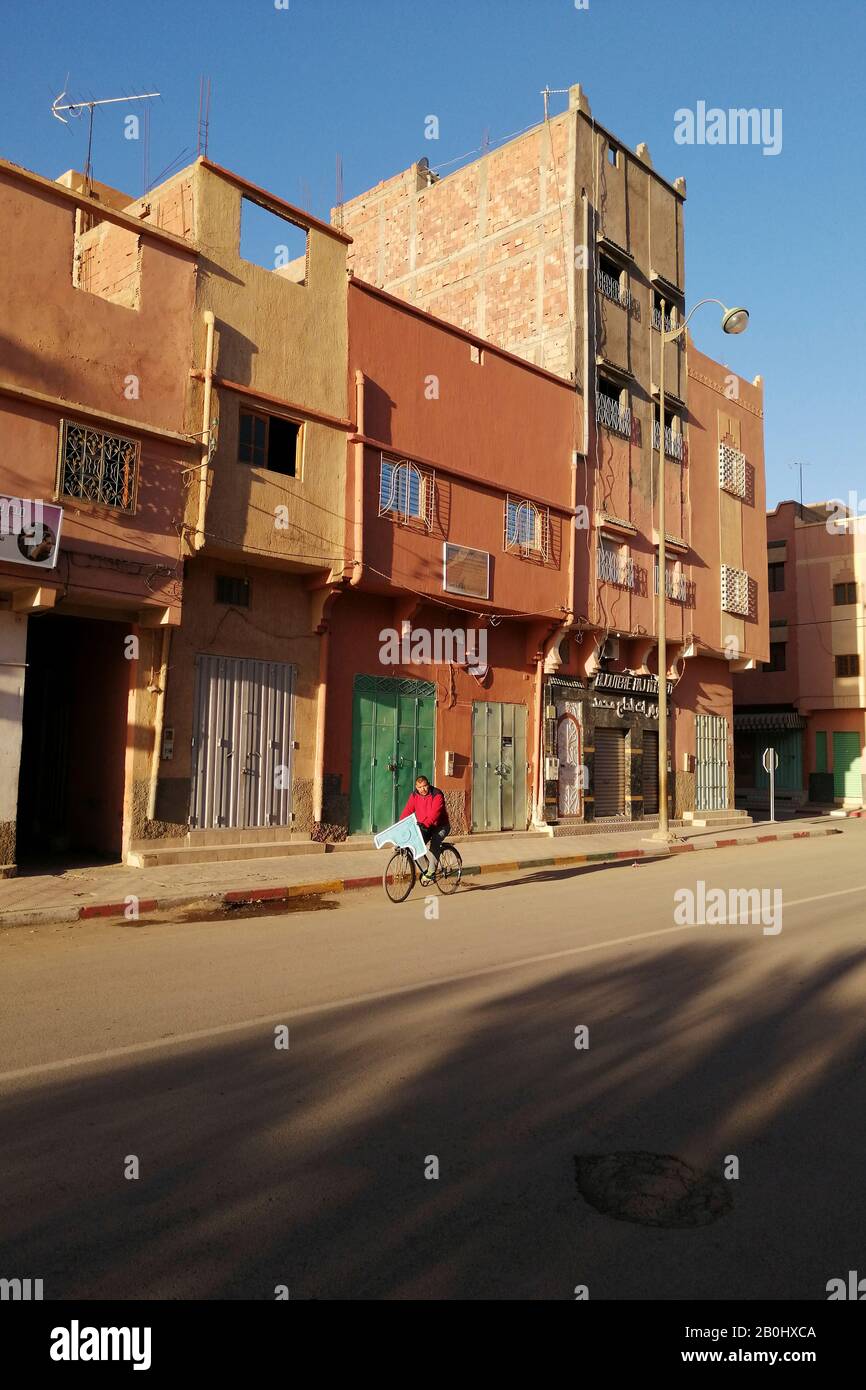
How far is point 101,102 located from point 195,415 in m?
6.39

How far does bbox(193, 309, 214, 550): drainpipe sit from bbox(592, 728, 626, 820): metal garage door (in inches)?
544

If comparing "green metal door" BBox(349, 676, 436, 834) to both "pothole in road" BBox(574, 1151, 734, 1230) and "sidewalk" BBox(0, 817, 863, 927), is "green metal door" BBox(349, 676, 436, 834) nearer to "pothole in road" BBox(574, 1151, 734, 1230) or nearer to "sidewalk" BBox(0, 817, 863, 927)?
"sidewalk" BBox(0, 817, 863, 927)

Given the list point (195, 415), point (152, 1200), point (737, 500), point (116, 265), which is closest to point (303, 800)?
point (195, 415)

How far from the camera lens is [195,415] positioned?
1584 centimetres

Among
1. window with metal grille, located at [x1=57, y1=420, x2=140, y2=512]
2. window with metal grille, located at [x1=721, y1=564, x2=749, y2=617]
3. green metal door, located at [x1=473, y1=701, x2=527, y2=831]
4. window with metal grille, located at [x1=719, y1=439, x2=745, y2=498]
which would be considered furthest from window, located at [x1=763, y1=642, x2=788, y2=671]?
window with metal grille, located at [x1=57, y1=420, x2=140, y2=512]

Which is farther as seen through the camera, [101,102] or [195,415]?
[101,102]

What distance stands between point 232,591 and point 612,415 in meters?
13.6

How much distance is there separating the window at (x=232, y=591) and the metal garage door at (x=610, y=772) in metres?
11.9

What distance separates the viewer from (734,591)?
103 ft

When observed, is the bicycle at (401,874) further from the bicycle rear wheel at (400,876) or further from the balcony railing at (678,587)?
the balcony railing at (678,587)

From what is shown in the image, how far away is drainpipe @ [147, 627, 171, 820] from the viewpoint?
15812 mm

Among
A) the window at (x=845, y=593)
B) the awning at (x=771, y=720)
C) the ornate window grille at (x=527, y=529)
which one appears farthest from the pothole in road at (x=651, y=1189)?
the window at (x=845, y=593)

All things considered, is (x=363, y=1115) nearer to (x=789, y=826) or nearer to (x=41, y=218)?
(x=41, y=218)
